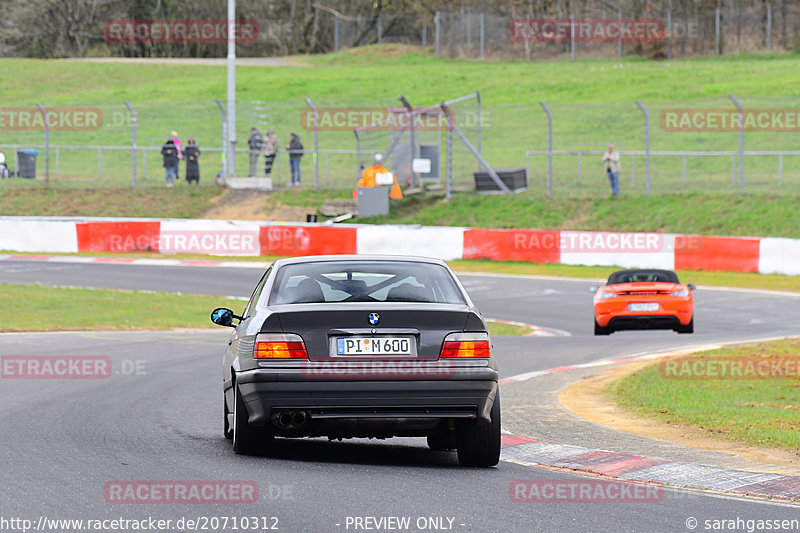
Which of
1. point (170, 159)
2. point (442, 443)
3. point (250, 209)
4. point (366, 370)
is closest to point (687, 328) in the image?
point (442, 443)

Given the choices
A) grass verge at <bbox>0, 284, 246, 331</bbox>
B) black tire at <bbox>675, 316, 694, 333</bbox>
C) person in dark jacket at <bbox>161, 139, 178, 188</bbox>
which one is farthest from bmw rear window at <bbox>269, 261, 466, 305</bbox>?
person in dark jacket at <bbox>161, 139, 178, 188</bbox>

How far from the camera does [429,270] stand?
28.4 ft

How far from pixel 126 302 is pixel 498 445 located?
590 inches

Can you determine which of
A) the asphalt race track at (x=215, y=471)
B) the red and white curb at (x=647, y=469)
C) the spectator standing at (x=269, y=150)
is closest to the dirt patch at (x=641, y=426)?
the red and white curb at (x=647, y=469)

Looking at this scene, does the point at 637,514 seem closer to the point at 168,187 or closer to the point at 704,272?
the point at 704,272

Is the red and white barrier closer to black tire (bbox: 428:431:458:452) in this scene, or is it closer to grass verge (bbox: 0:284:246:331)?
grass verge (bbox: 0:284:246:331)

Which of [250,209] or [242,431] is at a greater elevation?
[250,209]

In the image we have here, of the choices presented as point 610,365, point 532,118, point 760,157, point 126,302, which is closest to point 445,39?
point 532,118

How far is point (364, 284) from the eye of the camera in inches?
334

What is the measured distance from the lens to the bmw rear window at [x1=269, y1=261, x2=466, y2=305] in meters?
8.21

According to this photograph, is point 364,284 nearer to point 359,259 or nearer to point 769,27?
point 359,259

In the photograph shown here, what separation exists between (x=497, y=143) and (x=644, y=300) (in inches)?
966

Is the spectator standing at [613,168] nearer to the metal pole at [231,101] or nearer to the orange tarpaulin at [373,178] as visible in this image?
the orange tarpaulin at [373,178]

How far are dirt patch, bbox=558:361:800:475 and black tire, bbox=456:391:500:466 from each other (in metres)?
1.83
